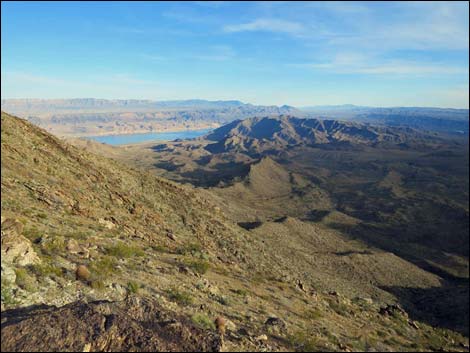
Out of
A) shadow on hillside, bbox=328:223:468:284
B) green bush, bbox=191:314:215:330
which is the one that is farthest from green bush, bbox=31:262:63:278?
shadow on hillside, bbox=328:223:468:284

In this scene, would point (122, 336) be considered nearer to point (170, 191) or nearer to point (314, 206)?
point (170, 191)

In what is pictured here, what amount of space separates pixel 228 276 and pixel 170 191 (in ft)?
77.3

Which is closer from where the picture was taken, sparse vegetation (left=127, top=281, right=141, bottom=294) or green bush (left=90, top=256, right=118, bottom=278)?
sparse vegetation (left=127, top=281, right=141, bottom=294)

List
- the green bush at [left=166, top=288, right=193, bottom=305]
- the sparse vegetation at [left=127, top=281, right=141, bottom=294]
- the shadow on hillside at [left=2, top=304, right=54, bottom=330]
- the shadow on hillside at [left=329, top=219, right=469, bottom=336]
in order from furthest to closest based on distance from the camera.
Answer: the shadow on hillside at [left=329, top=219, right=469, bottom=336]
the green bush at [left=166, top=288, right=193, bottom=305]
the sparse vegetation at [left=127, top=281, right=141, bottom=294]
the shadow on hillside at [left=2, top=304, right=54, bottom=330]

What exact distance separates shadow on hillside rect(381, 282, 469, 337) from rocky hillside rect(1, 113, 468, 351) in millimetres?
1947

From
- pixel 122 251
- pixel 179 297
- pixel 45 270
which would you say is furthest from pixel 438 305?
pixel 45 270

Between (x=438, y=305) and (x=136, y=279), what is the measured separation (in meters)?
46.3

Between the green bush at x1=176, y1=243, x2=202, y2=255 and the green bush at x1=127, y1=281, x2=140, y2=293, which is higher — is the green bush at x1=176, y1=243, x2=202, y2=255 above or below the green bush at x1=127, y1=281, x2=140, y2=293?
below

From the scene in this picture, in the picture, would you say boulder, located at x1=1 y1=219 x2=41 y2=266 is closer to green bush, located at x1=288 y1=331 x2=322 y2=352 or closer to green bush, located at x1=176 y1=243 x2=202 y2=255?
green bush, located at x1=288 y1=331 x2=322 y2=352

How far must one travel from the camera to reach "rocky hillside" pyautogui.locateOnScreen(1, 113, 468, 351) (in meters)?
10.8

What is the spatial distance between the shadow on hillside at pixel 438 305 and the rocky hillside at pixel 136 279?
76.6 inches

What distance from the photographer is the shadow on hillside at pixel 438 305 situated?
136 ft

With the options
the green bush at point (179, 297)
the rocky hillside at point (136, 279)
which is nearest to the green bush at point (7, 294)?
the rocky hillside at point (136, 279)

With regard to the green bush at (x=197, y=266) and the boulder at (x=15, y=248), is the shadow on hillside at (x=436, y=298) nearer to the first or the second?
the green bush at (x=197, y=266)
